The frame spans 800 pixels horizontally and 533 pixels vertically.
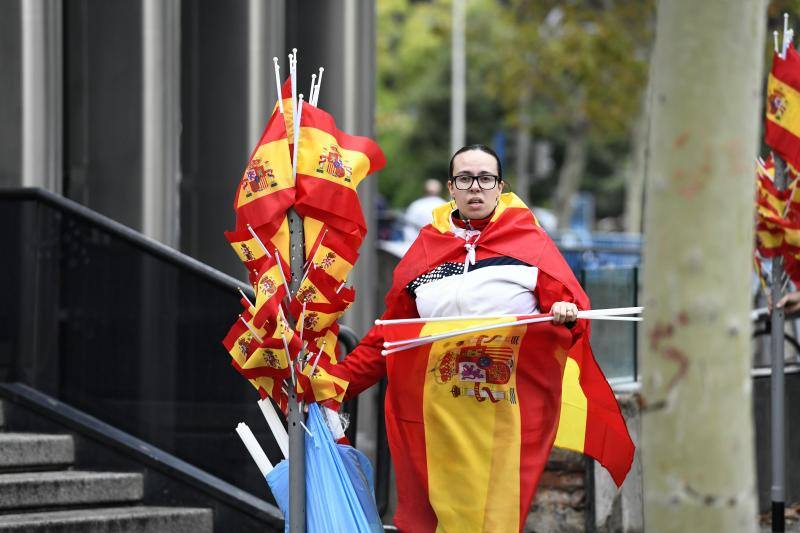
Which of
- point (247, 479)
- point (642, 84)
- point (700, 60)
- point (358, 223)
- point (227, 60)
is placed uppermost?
point (642, 84)

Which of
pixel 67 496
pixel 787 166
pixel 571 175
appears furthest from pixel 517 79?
pixel 67 496

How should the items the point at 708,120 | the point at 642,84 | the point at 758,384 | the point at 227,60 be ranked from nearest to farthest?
the point at 708,120
the point at 758,384
the point at 227,60
the point at 642,84

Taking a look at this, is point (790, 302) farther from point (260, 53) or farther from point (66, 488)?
point (260, 53)

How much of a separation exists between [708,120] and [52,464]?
→ 16.4 feet

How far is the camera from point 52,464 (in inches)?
319

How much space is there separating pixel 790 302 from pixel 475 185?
2955 millimetres

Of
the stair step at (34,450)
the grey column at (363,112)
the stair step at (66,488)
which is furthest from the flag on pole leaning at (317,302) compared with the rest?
the grey column at (363,112)

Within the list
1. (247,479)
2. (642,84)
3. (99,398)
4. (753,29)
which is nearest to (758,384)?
(247,479)

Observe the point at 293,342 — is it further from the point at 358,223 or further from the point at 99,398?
the point at 99,398

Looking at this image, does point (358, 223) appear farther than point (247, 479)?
No

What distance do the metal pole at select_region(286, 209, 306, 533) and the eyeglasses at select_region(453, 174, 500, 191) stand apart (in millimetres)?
692

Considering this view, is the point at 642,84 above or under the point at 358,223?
above

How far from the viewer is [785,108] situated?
8156mm

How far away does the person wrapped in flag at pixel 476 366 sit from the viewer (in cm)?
593
